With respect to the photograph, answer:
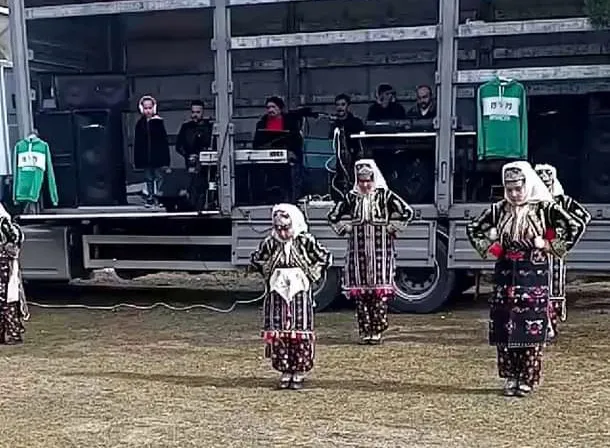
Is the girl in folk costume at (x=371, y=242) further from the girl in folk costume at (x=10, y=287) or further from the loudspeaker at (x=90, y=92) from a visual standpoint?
the loudspeaker at (x=90, y=92)

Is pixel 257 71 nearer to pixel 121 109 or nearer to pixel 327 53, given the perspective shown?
pixel 327 53

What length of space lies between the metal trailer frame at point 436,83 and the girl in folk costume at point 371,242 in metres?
1.00

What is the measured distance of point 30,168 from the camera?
8.69m

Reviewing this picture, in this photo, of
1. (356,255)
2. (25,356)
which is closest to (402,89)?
(356,255)

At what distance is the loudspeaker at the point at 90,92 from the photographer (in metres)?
9.41

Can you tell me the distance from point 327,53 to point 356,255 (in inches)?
160

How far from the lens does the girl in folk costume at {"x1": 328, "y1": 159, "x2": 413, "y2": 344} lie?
7.25 metres

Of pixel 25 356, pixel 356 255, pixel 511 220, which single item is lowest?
pixel 25 356

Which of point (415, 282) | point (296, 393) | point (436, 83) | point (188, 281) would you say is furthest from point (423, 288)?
point (188, 281)

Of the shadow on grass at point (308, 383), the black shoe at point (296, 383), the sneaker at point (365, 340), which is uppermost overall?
the black shoe at point (296, 383)

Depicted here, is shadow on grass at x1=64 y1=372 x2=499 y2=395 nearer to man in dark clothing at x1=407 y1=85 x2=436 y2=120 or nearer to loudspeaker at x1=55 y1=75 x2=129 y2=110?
man in dark clothing at x1=407 y1=85 x2=436 y2=120

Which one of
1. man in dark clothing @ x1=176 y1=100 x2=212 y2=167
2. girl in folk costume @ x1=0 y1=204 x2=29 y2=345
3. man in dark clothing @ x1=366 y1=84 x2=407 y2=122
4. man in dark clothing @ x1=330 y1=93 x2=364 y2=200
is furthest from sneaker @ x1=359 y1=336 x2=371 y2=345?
man in dark clothing @ x1=176 y1=100 x2=212 y2=167

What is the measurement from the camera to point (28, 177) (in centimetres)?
873

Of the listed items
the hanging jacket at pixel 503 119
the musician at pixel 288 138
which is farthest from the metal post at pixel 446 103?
the musician at pixel 288 138
